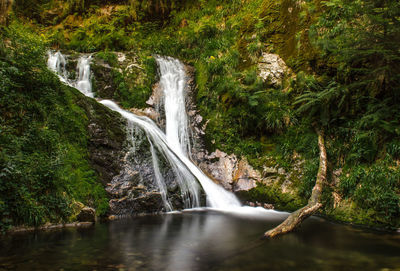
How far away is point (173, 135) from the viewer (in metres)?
10.9

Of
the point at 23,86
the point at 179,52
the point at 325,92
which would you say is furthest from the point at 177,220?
the point at 179,52

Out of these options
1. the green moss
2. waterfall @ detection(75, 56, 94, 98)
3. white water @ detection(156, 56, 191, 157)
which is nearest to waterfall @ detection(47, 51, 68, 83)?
waterfall @ detection(75, 56, 94, 98)

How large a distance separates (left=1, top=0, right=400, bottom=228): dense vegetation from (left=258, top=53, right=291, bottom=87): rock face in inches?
8.7

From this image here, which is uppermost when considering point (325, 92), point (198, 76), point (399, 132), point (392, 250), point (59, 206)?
point (198, 76)

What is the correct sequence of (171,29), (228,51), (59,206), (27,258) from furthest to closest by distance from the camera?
1. (171,29)
2. (228,51)
3. (59,206)
4. (27,258)

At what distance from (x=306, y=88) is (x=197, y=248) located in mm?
6635

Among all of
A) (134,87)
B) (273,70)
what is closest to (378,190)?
(273,70)

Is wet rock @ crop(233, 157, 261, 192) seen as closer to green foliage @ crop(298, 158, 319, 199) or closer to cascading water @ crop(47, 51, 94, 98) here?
green foliage @ crop(298, 158, 319, 199)

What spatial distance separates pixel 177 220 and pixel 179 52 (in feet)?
38.8

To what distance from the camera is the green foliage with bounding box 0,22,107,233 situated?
16.1 ft

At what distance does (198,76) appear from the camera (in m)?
13.0

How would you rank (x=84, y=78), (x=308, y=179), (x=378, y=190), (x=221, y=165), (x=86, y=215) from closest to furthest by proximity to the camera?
(x=378, y=190), (x=86, y=215), (x=308, y=179), (x=221, y=165), (x=84, y=78)

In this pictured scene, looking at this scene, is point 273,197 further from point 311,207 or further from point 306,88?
point 306,88

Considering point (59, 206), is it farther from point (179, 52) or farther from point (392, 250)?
point (179, 52)
